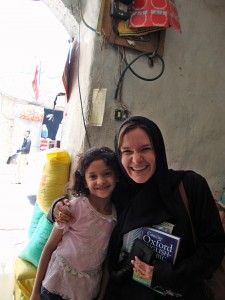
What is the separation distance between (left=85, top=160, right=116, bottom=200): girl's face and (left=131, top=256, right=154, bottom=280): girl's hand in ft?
1.25

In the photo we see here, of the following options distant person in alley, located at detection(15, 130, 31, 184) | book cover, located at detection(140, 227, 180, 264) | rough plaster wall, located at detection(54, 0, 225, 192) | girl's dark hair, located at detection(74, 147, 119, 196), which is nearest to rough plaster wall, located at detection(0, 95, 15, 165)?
distant person in alley, located at detection(15, 130, 31, 184)

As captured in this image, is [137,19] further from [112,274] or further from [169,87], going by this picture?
[112,274]

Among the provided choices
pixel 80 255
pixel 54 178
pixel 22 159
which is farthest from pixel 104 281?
pixel 22 159

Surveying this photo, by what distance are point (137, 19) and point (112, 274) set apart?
1700mm

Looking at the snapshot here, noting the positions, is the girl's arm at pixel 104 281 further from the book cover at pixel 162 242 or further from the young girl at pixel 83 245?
the book cover at pixel 162 242

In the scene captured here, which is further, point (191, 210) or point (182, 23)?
point (182, 23)

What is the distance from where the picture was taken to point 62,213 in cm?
123

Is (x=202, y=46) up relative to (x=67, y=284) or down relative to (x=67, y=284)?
up

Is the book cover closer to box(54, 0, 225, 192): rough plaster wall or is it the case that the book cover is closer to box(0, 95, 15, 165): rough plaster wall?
box(54, 0, 225, 192): rough plaster wall

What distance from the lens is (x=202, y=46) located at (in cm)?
220

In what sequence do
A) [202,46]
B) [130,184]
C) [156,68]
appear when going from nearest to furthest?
1. [130,184]
2. [156,68]
3. [202,46]

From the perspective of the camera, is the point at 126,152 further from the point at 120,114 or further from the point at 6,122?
the point at 6,122

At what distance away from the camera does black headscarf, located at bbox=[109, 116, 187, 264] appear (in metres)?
1.07

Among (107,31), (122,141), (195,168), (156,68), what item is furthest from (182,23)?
(122,141)
